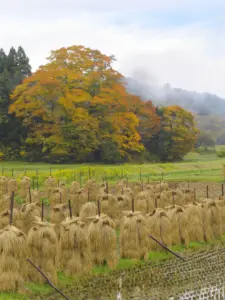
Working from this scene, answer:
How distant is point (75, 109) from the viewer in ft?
112

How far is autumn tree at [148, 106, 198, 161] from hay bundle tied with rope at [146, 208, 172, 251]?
2883 cm

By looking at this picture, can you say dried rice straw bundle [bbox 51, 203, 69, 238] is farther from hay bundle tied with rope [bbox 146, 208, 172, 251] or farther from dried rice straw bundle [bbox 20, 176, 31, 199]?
dried rice straw bundle [bbox 20, 176, 31, 199]

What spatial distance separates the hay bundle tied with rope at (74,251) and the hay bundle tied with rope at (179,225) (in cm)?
360

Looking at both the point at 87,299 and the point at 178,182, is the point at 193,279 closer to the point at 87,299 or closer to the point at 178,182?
the point at 87,299

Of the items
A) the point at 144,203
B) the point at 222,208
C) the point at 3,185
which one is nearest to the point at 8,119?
the point at 3,185

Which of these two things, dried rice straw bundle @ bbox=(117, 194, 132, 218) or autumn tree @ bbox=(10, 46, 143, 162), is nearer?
dried rice straw bundle @ bbox=(117, 194, 132, 218)

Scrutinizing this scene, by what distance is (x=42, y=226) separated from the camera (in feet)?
33.5

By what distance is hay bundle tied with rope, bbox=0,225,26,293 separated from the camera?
9031 mm

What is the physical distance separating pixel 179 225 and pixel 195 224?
0.70m

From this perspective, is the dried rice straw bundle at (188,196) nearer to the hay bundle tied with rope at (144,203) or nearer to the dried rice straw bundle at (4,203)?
the hay bundle tied with rope at (144,203)

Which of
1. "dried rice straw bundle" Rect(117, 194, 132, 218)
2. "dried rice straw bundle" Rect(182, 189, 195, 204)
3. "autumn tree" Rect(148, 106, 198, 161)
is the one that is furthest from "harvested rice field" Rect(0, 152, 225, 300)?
"autumn tree" Rect(148, 106, 198, 161)

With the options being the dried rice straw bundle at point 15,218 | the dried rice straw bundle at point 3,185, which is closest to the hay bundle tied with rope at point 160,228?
the dried rice straw bundle at point 15,218

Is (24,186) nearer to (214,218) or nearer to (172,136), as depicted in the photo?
(214,218)

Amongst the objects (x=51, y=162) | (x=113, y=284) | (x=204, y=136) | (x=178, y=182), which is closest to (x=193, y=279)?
(x=113, y=284)
